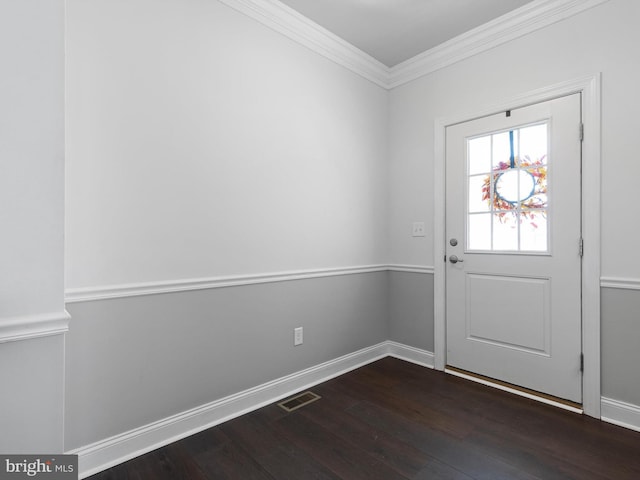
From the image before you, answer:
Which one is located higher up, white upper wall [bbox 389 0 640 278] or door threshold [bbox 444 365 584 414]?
white upper wall [bbox 389 0 640 278]

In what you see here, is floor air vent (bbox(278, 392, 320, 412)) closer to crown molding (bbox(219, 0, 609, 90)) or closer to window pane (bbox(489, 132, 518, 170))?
window pane (bbox(489, 132, 518, 170))

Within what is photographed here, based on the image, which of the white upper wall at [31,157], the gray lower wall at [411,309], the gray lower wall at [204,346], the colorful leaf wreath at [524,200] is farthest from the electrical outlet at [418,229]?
the white upper wall at [31,157]

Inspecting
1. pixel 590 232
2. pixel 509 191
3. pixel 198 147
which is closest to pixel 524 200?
pixel 509 191

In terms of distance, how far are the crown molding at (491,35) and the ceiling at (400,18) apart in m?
0.05

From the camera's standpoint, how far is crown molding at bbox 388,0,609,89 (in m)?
2.12

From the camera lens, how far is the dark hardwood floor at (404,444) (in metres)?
1.53

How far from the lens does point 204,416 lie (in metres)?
1.88

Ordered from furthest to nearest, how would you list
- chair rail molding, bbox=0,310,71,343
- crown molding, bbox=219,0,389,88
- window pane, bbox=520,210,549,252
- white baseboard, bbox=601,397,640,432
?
window pane, bbox=520,210,549,252
crown molding, bbox=219,0,389,88
white baseboard, bbox=601,397,640,432
chair rail molding, bbox=0,310,71,343

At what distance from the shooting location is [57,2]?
109 centimetres

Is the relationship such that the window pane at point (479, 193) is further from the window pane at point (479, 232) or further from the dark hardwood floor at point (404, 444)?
the dark hardwood floor at point (404, 444)

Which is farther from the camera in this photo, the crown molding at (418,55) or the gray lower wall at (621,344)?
the crown molding at (418,55)

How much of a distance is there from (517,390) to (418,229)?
1.39m

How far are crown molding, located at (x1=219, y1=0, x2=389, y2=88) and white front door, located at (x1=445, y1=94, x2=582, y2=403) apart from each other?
896 millimetres

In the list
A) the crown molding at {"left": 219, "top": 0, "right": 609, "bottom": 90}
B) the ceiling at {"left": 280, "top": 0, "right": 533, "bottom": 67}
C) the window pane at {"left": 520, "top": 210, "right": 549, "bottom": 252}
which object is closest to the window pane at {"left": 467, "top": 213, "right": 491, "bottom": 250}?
the window pane at {"left": 520, "top": 210, "right": 549, "bottom": 252}
